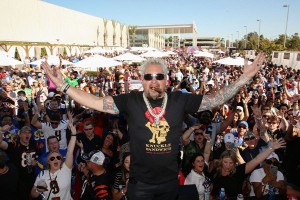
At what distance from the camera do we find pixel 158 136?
239 centimetres

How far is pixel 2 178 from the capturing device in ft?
14.0

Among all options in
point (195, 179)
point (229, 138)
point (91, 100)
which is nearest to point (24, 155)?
point (195, 179)

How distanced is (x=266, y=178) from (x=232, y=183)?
2.31ft

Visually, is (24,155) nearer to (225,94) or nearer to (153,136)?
(153,136)

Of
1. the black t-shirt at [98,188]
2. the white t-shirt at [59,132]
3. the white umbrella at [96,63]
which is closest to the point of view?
the black t-shirt at [98,188]

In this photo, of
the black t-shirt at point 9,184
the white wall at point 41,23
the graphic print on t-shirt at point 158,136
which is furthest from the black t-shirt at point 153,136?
the white wall at point 41,23

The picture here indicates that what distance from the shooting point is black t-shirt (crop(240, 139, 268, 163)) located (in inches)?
209

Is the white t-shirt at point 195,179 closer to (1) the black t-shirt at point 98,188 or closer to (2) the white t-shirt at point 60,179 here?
(1) the black t-shirt at point 98,188

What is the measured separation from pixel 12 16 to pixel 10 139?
41152mm

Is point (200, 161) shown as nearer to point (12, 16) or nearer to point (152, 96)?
point (152, 96)

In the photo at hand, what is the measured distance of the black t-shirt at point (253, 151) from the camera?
530 cm

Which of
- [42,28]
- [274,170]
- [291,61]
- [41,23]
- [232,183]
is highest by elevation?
[41,23]

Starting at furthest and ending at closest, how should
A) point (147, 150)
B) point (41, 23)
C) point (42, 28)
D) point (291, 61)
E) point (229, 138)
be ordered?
Answer: point (41, 23) < point (42, 28) < point (291, 61) < point (229, 138) < point (147, 150)

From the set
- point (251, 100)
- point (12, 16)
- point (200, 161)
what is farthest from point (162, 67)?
point (12, 16)
